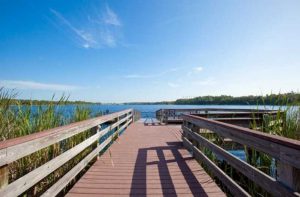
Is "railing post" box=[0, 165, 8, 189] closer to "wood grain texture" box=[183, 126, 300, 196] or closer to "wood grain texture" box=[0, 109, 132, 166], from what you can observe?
"wood grain texture" box=[0, 109, 132, 166]

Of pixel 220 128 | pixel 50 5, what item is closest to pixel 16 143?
pixel 220 128

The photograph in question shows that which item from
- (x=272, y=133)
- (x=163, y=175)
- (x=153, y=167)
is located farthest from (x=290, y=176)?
(x=153, y=167)

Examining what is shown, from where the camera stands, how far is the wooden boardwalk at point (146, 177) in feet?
8.98

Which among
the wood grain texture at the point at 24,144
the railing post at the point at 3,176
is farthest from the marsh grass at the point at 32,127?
the railing post at the point at 3,176

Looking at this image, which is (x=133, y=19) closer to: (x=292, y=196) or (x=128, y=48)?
(x=128, y=48)

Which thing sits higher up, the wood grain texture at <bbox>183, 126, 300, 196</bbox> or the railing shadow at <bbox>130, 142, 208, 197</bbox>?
the wood grain texture at <bbox>183, 126, 300, 196</bbox>

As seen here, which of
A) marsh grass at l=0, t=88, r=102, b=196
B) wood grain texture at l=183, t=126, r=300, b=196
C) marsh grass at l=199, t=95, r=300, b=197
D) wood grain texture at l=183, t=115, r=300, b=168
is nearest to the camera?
wood grain texture at l=183, t=115, r=300, b=168

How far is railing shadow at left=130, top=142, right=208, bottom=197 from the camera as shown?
108 inches

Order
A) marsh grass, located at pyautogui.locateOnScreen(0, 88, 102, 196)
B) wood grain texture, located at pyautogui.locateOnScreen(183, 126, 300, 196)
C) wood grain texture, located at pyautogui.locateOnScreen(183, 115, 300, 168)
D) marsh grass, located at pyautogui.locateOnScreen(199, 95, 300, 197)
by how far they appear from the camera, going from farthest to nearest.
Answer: marsh grass, located at pyautogui.locateOnScreen(199, 95, 300, 197), marsh grass, located at pyautogui.locateOnScreen(0, 88, 102, 196), wood grain texture, located at pyautogui.locateOnScreen(183, 126, 300, 196), wood grain texture, located at pyautogui.locateOnScreen(183, 115, 300, 168)

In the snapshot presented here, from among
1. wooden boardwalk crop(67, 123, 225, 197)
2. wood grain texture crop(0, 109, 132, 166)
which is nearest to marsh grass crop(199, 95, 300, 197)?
wooden boardwalk crop(67, 123, 225, 197)

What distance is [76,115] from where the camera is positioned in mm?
4859

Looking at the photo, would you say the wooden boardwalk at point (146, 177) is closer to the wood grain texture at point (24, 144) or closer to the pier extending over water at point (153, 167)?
the pier extending over water at point (153, 167)

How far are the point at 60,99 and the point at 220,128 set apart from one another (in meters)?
2.82

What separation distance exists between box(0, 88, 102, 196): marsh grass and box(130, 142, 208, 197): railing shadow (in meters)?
1.10
